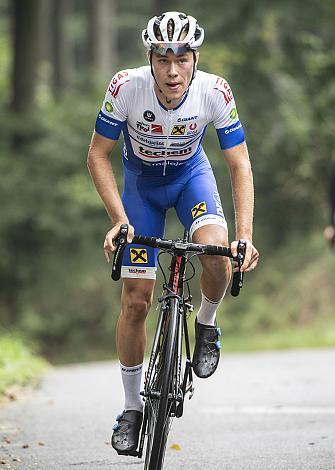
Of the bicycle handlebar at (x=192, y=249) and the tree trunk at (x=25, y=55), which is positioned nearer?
the bicycle handlebar at (x=192, y=249)

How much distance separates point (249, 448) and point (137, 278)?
1.61m

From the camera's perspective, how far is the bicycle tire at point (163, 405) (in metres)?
5.59

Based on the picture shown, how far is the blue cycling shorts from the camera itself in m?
6.52

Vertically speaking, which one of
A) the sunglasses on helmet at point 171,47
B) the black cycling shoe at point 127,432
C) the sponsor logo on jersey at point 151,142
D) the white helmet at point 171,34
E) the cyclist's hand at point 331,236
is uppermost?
the cyclist's hand at point 331,236

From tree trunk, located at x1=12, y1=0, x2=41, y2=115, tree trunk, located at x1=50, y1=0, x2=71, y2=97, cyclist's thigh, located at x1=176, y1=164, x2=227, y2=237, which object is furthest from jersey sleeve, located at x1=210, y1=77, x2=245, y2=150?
tree trunk, located at x1=50, y1=0, x2=71, y2=97

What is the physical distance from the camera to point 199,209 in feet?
21.5

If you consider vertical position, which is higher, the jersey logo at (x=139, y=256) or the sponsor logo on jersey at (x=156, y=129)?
the sponsor logo on jersey at (x=156, y=129)

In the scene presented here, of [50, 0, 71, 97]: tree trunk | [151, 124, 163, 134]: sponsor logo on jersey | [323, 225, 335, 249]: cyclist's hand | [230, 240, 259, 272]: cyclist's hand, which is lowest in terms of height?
[230, 240, 259, 272]: cyclist's hand

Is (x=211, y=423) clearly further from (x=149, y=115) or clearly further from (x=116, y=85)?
(x=116, y=85)

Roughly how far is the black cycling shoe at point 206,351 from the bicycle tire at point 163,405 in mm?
787

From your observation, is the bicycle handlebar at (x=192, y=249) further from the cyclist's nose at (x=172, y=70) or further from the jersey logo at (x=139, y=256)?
the cyclist's nose at (x=172, y=70)

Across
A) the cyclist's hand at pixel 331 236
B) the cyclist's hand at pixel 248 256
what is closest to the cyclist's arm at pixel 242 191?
the cyclist's hand at pixel 248 256

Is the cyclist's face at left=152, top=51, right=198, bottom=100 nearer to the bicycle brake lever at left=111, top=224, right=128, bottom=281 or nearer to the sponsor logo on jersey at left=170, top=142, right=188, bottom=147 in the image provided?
the sponsor logo on jersey at left=170, top=142, right=188, bottom=147

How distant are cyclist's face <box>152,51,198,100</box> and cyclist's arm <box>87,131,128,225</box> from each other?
453 millimetres
